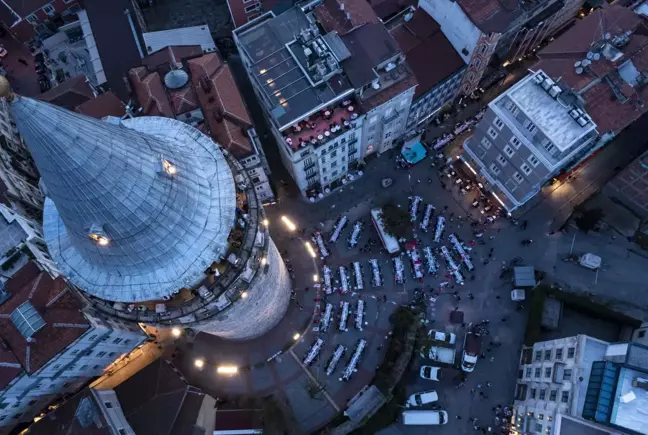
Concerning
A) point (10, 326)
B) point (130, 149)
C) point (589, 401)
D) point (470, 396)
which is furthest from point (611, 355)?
point (10, 326)

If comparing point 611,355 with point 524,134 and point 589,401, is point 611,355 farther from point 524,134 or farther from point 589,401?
point 524,134

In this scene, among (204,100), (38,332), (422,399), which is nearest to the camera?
(38,332)

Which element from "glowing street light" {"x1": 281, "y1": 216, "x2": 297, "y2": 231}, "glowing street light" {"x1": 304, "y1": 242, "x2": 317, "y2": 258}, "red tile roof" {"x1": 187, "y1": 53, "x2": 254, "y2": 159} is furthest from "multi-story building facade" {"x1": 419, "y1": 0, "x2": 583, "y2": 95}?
"glowing street light" {"x1": 304, "y1": 242, "x2": 317, "y2": 258}

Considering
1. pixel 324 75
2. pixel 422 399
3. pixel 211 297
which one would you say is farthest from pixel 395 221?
pixel 211 297

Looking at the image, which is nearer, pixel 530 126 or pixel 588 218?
pixel 530 126

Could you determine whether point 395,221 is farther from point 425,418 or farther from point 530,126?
point 425,418

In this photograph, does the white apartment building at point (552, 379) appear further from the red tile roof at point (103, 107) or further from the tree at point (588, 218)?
the red tile roof at point (103, 107)

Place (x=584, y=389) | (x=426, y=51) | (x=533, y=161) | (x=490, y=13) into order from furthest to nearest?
(x=426, y=51) < (x=490, y=13) < (x=533, y=161) < (x=584, y=389)
